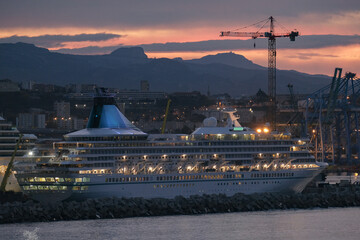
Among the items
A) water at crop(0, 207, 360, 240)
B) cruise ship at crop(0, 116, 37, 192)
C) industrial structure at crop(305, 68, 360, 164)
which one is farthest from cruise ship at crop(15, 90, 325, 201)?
industrial structure at crop(305, 68, 360, 164)

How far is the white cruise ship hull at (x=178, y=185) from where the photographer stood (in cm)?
6328

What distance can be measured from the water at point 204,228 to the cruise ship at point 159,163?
5.05 metres

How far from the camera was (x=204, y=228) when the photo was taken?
56.1m

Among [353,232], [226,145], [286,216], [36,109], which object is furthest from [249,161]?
[36,109]

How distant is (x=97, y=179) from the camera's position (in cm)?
6362

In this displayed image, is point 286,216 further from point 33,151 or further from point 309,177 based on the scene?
point 33,151

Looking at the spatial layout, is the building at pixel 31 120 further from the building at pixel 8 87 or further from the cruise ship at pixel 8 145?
the cruise ship at pixel 8 145

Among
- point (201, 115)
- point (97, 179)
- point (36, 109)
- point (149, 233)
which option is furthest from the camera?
point (201, 115)

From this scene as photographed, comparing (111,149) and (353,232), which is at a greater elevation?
(111,149)

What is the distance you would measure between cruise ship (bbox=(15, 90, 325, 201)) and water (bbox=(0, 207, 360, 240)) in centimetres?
505

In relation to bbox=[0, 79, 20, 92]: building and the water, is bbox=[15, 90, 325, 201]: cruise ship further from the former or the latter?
bbox=[0, 79, 20, 92]: building

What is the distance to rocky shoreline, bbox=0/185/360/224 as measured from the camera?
58.7 meters

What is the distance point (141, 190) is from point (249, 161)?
28.9 ft

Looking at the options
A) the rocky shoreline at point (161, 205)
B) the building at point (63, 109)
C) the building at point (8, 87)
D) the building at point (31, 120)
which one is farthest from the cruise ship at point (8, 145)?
the building at point (8, 87)
